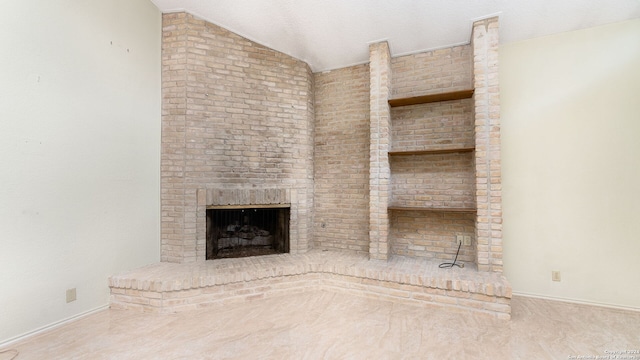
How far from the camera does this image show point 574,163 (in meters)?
2.84

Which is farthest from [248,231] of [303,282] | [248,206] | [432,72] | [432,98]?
[432,72]

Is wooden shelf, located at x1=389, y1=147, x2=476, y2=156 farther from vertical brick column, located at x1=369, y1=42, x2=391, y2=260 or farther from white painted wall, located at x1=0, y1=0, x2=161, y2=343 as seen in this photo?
white painted wall, located at x1=0, y1=0, x2=161, y2=343

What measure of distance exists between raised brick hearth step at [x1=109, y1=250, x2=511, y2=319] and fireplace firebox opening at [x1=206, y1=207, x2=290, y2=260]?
30 cm

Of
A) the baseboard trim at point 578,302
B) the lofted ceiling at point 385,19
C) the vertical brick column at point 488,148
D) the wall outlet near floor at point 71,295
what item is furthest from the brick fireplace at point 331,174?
the baseboard trim at point 578,302

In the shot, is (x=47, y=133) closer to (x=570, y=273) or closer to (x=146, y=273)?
(x=146, y=273)

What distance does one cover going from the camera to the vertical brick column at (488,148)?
9.22 ft

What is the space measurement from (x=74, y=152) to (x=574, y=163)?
15.8 feet

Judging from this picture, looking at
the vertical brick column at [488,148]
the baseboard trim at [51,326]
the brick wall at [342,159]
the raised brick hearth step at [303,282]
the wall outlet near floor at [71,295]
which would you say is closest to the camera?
the baseboard trim at [51,326]

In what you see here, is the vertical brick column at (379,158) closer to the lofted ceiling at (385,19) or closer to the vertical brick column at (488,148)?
the lofted ceiling at (385,19)

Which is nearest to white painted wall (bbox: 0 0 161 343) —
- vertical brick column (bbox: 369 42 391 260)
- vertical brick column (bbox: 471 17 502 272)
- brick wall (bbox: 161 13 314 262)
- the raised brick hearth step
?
brick wall (bbox: 161 13 314 262)

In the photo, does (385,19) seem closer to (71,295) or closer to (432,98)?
(432,98)

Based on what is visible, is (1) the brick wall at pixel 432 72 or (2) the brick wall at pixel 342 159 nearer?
(1) the brick wall at pixel 432 72

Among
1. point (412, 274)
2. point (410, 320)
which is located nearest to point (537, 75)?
point (412, 274)

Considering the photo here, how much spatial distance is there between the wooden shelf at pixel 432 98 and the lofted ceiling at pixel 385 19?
674 mm
